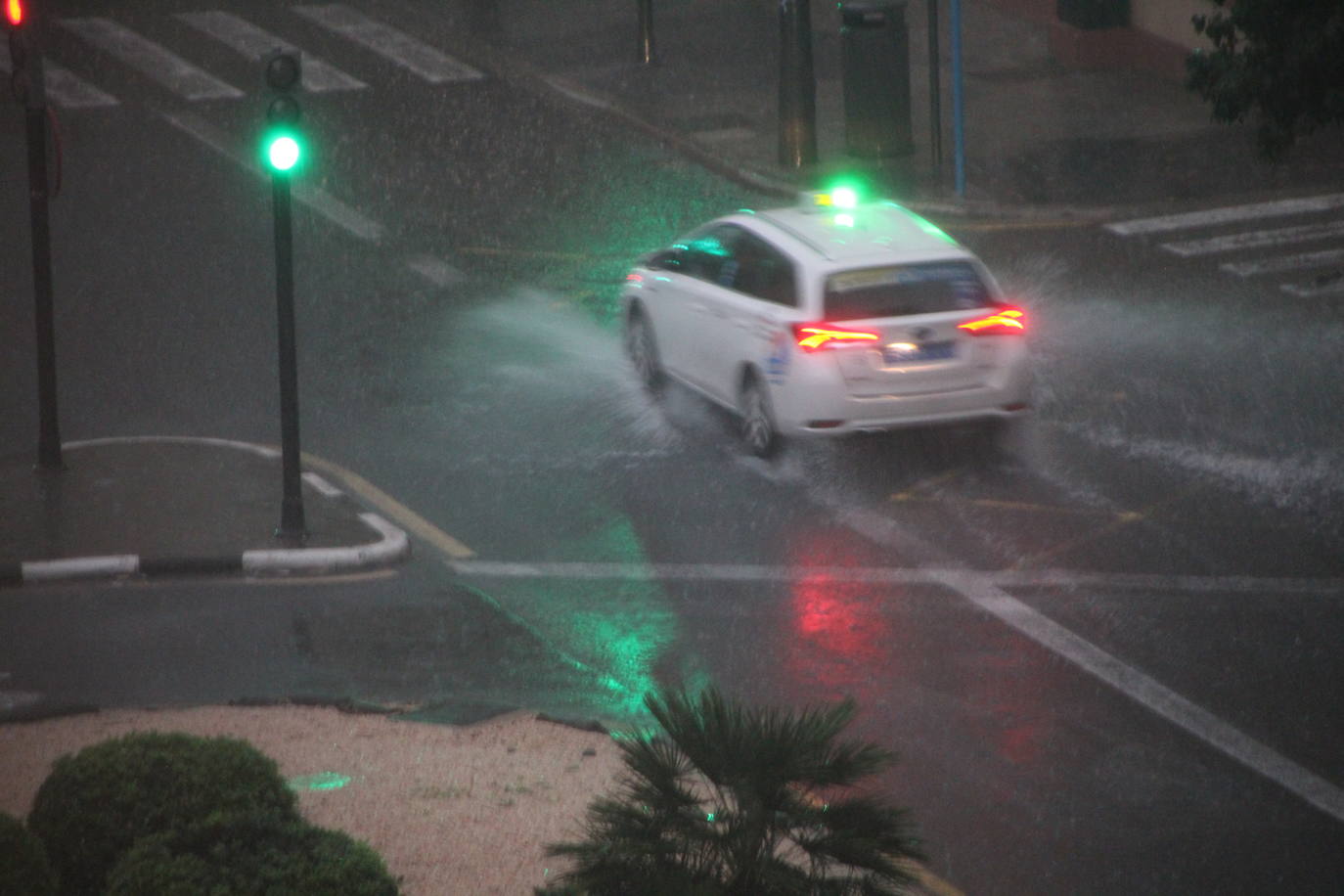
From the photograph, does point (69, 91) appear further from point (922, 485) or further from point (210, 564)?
point (922, 485)

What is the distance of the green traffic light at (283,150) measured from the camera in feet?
38.2

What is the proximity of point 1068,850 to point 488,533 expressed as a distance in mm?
5696

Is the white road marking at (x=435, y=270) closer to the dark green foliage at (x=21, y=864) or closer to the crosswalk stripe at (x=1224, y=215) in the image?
the crosswalk stripe at (x=1224, y=215)

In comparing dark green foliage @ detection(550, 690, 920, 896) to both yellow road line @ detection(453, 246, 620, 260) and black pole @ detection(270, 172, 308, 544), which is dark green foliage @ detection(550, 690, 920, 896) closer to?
black pole @ detection(270, 172, 308, 544)

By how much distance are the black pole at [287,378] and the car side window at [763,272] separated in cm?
361

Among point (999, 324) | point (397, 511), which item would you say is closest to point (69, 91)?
point (397, 511)

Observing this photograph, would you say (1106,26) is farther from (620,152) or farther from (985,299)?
(985,299)

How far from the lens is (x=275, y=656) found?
1012 cm

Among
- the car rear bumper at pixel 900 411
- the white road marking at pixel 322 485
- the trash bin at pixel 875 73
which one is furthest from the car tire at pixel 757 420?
the trash bin at pixel 875 73

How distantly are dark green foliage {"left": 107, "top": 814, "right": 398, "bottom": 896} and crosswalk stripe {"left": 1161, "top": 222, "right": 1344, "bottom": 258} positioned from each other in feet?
48.7

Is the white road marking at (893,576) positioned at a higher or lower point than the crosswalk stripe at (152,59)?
lower

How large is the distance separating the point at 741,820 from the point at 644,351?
36.4ft

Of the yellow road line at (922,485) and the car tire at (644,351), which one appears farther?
the car tire at (644,351)

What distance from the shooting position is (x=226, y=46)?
2722 centimetres
